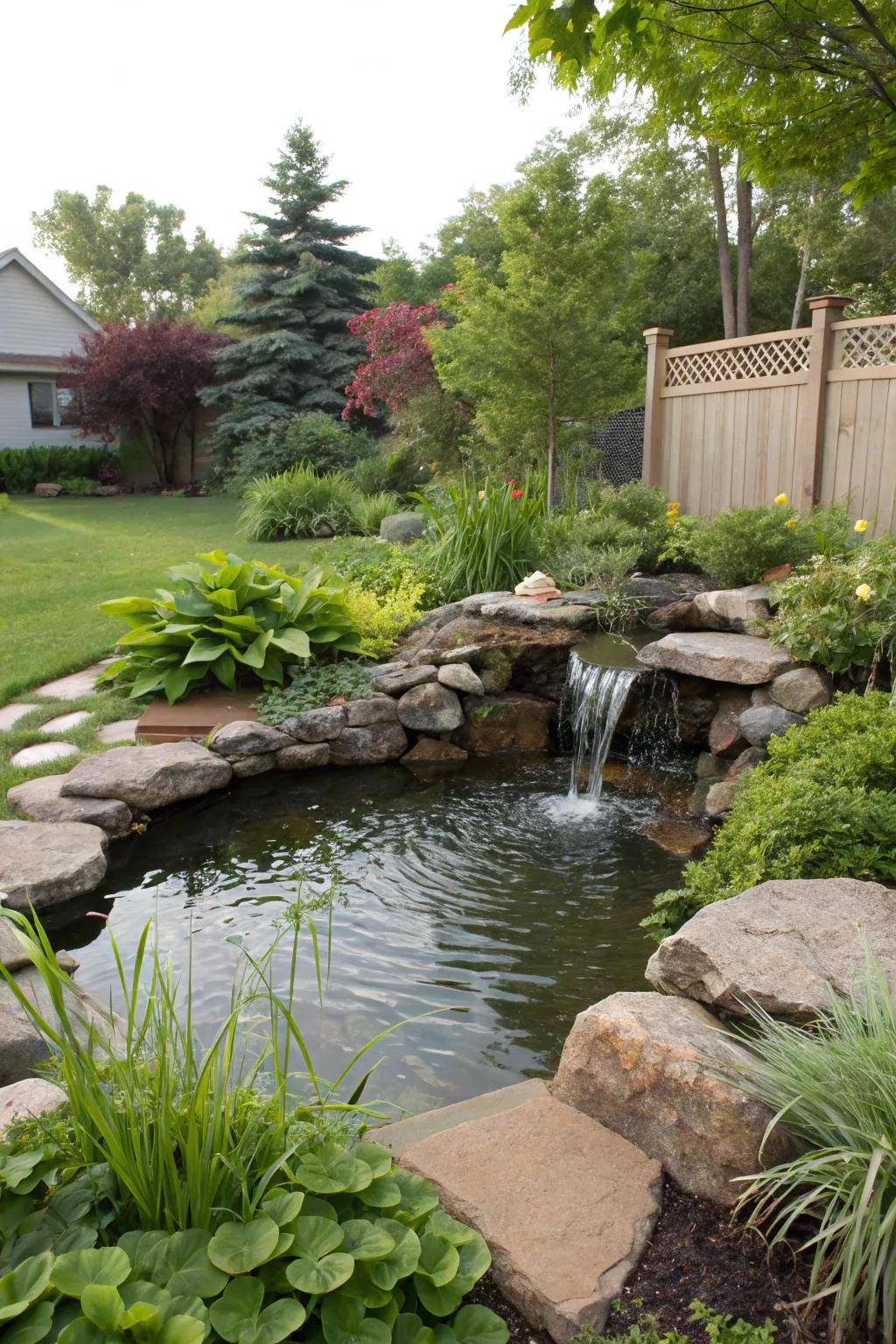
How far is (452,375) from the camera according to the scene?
12.0 m

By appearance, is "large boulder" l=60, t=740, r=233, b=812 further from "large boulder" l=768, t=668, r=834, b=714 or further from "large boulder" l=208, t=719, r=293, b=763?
"large boulder" l=768, t=668, r=834, b=714

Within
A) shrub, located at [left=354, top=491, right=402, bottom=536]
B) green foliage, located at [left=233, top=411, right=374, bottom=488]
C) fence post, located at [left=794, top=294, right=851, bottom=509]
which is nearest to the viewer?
fence post, located at [left=794, top=294, right=851, bottom=509]

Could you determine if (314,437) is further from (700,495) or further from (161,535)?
(700,495)

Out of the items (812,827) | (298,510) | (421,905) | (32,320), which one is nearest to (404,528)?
(298,510)

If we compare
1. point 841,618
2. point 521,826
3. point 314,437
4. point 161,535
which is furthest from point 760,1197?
point 314,437

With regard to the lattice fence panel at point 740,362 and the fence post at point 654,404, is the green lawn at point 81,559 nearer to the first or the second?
the fence post at point 654,404

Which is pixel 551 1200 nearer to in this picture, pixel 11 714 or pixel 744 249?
pixel 11 714

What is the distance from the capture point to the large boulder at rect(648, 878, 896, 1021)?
2.48 metres

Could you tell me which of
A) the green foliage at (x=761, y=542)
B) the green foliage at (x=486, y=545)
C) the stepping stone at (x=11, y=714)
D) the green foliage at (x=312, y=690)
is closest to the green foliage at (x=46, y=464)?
the green foliage at (x=486, y=545)

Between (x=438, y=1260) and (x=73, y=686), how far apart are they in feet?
18.7

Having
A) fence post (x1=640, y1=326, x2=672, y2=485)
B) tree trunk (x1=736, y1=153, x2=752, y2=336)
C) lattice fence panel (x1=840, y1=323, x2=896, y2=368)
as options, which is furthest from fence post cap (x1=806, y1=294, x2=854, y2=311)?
tree trunk (x1=736, y1=153, x2=752, y2=336)

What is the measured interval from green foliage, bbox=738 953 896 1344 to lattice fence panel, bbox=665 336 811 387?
7102mm

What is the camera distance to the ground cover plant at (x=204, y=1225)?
1.59m

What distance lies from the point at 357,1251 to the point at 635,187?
2230 cm
